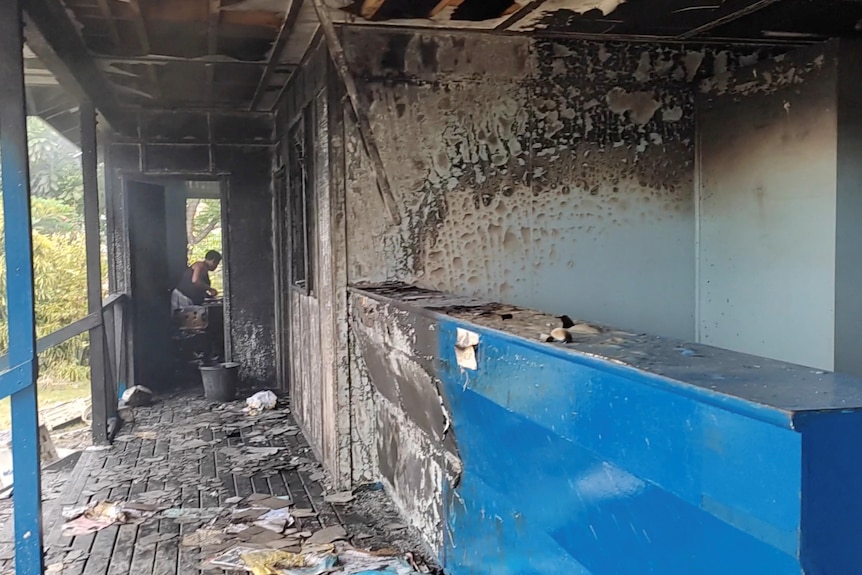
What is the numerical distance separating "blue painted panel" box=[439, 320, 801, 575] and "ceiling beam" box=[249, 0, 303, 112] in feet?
7.03

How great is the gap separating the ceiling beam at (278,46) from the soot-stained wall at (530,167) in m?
0.30

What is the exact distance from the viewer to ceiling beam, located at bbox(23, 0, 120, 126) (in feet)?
11.5

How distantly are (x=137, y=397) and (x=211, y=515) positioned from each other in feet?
10.0

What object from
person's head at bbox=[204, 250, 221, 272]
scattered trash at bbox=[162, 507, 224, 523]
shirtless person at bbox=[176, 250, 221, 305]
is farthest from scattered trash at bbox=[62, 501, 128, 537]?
person's head at bbox=[204, 250, 221, 272]

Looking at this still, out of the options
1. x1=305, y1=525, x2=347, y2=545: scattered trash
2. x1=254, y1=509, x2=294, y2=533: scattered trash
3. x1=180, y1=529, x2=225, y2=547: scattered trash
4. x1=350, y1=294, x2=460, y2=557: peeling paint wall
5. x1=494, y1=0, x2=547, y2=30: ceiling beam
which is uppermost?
x1=494, y1=0, x2=547, y2=30: ceiling beam

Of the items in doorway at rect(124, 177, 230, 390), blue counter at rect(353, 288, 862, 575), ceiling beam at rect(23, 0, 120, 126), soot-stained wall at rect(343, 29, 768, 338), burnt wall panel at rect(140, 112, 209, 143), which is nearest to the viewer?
blue counter at rect(353, 288, 862, 575)

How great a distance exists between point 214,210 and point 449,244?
16419mm

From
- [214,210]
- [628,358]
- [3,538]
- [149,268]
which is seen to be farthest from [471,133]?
[214,210]

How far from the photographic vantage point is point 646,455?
1280mm

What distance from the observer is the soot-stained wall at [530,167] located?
12.7 ft

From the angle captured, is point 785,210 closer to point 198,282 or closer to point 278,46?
point 278,46

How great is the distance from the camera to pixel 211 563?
3.18 metres

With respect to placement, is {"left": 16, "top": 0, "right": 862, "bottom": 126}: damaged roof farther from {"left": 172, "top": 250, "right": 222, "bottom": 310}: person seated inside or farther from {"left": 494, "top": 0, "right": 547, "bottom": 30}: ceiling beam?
{"left": 172, "top": 250, "right": 222, "bottom": 310}: person seated inside

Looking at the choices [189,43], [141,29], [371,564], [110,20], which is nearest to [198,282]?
[189,43]
